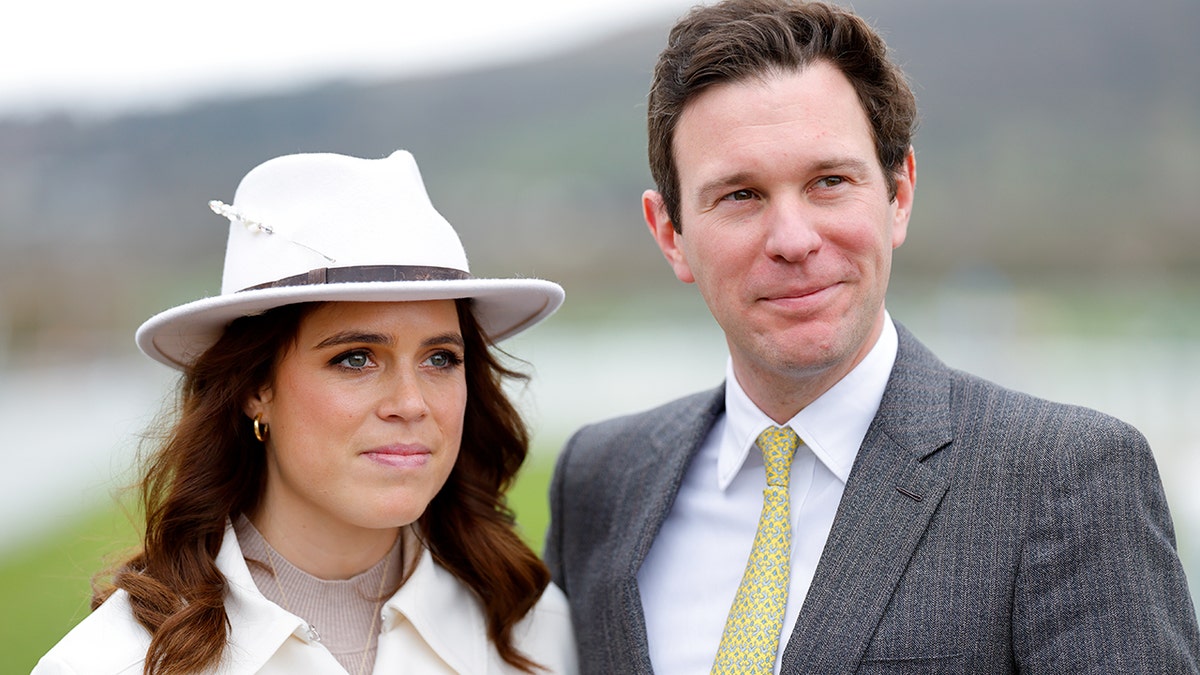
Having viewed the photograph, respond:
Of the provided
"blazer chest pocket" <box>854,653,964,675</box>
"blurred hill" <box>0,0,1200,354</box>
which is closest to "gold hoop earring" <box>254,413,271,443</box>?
"blazer chest pocket" <box>854,653,964,675</box>

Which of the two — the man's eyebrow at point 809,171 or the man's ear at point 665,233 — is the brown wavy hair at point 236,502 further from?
the man's eyebrow at point 809,171

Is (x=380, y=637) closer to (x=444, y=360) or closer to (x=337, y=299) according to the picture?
(x=444, y=360)

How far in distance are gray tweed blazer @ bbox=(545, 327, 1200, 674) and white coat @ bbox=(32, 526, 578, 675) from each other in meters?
0.37

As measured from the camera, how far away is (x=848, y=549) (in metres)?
2.70

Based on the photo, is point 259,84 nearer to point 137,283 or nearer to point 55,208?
point 55,208

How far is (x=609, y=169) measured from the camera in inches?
3984

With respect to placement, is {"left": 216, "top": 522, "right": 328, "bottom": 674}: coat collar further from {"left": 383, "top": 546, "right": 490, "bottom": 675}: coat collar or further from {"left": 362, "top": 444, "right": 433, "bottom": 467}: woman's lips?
{"left": 362, "top": 444, "right": 433, "bottom": 467}: woman's lips

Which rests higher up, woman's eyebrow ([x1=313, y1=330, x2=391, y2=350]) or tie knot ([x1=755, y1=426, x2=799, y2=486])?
woman's eyebrow ([x1=313, y1=330, x2=391, y2=350])

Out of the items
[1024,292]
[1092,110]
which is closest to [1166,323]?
[1024,292]

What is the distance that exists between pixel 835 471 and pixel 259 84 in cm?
10711

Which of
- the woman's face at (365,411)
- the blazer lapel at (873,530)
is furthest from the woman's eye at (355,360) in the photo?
the blazer lapel at (873,530)

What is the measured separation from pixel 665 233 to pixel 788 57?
23.4 inches

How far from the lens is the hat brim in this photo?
9.00 ft

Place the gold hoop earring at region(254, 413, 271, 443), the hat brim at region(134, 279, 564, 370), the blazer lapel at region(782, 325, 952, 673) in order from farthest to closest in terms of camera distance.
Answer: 1. the gold hoop earring at region(254, 413, 271, 443)
2. the hat brim at region(134, 279, 564, 370)
3. the blazer lapel at region(782, 325, 952, 673)
